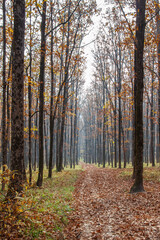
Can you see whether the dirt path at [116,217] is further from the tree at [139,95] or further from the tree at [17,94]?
the tree at [17,94]

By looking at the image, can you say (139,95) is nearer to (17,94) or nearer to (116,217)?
(116,217)

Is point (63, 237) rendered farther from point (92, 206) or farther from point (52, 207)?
point (92, 206)

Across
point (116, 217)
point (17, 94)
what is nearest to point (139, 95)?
point (116, 217)

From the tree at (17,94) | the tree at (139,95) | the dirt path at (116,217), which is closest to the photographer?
the dirt path at (116,217)

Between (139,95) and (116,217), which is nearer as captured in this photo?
(116,217)

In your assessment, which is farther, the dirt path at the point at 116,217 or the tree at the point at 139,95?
the tree at the point at 139,95

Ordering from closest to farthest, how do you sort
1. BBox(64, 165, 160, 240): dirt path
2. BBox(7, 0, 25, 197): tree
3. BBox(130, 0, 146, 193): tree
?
BBox(64, 165, 160, 240): dirt path
BBox(7, 0, 25, 197): tree
BBox(130, 0, 146, 193): tree

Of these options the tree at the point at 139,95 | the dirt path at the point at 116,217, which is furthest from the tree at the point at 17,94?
the tree at the point at 139,95

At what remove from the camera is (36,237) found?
16.0 feet

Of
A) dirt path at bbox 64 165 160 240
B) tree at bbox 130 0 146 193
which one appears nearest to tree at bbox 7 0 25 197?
dirt path at bbox 64 165 160 240

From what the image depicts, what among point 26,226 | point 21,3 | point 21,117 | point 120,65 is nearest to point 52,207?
point 26,226

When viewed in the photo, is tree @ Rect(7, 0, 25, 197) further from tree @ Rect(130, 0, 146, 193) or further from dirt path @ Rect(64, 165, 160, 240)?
tree @ Rect(130, 0, 146, 193)

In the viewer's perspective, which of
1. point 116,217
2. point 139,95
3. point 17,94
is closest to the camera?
point 17,94

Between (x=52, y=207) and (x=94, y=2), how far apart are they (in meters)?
14.2
